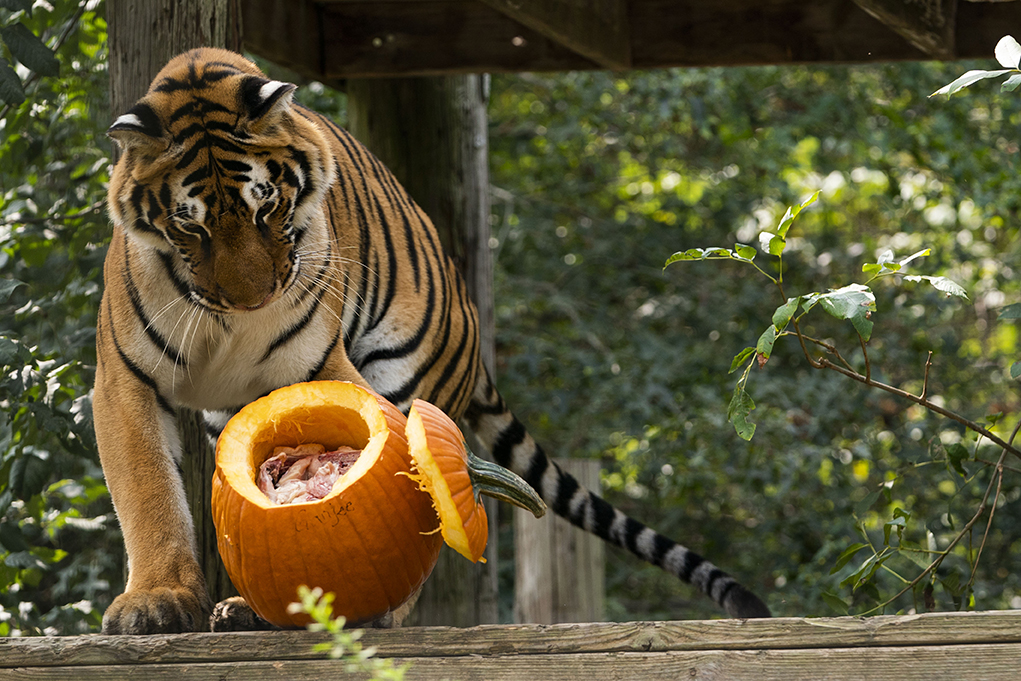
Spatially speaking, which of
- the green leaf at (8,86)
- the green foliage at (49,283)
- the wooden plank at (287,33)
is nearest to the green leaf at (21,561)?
the green foliage at (49,283)

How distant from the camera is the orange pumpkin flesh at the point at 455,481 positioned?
5.95ft

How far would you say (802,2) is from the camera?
12.5ft

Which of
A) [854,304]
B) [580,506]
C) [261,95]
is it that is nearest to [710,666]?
[854,304]

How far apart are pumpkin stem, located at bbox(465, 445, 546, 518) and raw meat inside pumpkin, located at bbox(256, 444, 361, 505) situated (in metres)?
0.26

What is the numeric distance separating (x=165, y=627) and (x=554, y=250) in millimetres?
5530

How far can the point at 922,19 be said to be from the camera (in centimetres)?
317

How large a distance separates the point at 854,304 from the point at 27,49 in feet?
7.66

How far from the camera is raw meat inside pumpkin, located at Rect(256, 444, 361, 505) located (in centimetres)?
198

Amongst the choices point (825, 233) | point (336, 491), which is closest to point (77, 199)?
point (336, 491)

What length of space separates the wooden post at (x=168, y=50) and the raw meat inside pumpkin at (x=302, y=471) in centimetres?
92

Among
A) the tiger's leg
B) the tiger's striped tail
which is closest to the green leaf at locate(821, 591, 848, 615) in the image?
the tiger's striped tail

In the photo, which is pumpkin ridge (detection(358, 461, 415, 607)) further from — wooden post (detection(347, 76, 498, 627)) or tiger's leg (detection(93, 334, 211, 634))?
wooden post (detection(347, 76, 498, 627))

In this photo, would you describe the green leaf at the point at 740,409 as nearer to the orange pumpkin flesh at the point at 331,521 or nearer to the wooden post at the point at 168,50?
the orange pumpkin flesh at the point at 331,521

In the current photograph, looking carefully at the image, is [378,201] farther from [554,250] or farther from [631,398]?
[554,250]
